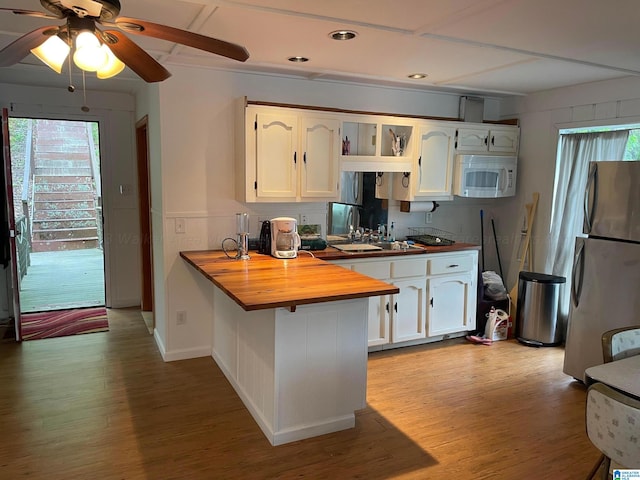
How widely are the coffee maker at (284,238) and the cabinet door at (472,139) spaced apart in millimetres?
1942

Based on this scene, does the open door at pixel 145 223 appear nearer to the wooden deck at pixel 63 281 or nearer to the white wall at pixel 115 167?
the white wall at pixel 115 167

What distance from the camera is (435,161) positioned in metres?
4.50

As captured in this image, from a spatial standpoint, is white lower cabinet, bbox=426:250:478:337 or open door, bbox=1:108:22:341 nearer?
open door, bbox=1:108:22:341

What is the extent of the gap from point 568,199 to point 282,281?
310 cm

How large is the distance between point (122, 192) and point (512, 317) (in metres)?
4.32

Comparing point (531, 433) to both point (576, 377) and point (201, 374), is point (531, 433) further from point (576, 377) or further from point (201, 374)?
point (201, 374)

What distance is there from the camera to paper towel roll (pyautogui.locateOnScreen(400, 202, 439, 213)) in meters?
4.70

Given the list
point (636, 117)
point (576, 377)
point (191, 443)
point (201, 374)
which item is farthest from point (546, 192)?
point (191, 443)

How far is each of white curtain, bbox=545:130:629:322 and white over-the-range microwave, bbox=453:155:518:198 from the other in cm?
44

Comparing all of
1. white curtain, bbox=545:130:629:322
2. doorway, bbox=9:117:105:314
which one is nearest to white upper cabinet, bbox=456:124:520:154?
white curtain, bbox=545:130:629:322

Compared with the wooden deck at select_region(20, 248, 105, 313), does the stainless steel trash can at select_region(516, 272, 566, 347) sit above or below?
above

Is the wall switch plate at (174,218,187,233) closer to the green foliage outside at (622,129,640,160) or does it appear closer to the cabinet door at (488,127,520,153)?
the cabinet door at (488,127,520,153)

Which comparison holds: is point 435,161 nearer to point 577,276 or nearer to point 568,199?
point 568,199

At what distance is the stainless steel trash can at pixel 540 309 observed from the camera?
438cm
